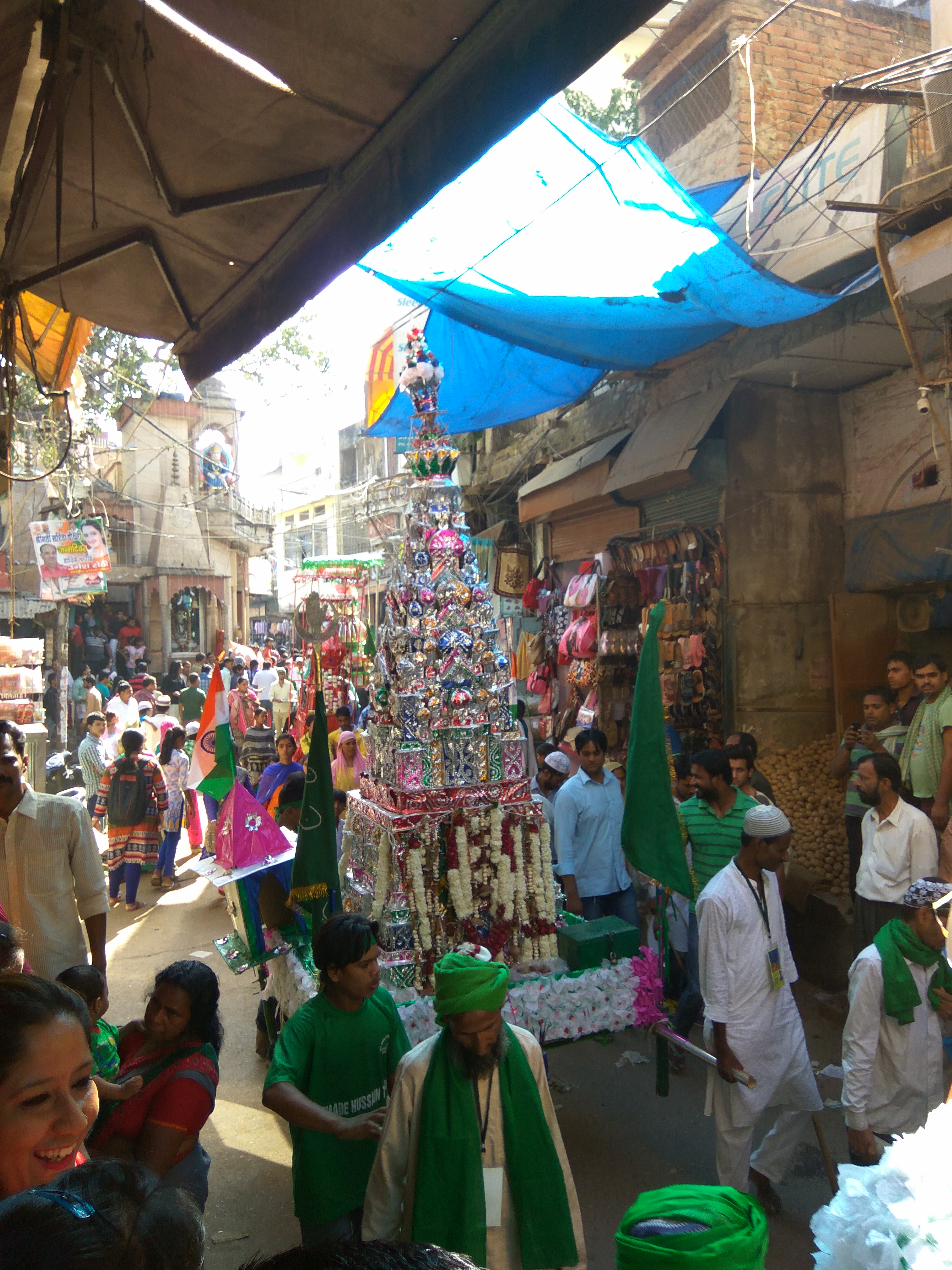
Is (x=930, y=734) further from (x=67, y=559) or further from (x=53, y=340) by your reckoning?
(x=67, y=559)

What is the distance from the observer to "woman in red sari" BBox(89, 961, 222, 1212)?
2.29 metres

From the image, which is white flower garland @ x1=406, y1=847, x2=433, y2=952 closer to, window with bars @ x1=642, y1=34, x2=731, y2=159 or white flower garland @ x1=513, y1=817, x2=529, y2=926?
white flower garland @ x1=513, y1=817, x2=529, y2=926

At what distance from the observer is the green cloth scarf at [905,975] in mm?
3041

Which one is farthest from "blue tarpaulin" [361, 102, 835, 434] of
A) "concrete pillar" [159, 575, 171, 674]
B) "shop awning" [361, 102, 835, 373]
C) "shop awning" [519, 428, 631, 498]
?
"concrete pillar" [159, 575, 171, 674]

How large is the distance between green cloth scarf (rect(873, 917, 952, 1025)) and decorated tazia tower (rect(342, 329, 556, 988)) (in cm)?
145

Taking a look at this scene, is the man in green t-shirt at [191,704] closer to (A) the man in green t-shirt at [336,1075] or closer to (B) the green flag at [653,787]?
(B) the green flag at [653,787]

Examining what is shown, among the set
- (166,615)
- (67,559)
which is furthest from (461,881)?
(166,615)

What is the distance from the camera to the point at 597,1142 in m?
4.03

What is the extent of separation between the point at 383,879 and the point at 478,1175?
1772 millimetres

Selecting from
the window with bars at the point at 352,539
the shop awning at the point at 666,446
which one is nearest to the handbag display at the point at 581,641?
the shop awning at the point at 666,446

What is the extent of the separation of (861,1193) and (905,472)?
629cm

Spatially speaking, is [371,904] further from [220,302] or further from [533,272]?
[533,272]

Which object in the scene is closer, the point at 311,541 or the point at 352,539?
the point at 352,539

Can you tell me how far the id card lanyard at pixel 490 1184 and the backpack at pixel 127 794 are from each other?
6.45 meters
